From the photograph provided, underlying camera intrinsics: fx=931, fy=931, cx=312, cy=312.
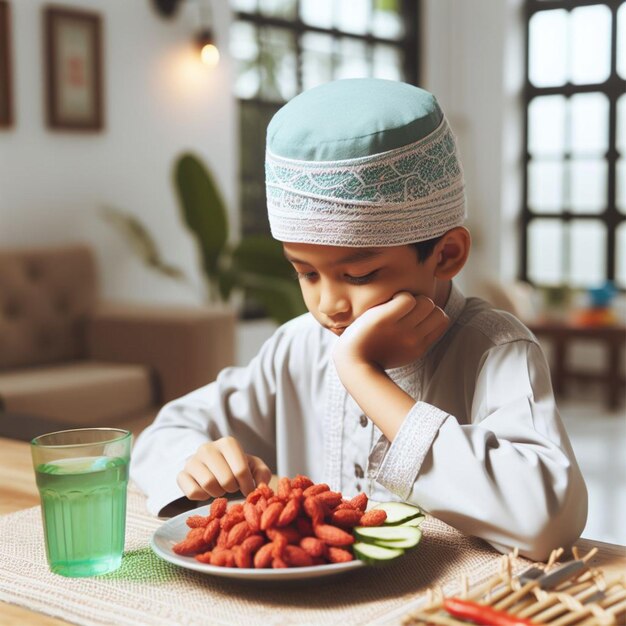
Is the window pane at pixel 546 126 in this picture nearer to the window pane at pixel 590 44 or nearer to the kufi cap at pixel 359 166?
the window pane at pixel 590 44

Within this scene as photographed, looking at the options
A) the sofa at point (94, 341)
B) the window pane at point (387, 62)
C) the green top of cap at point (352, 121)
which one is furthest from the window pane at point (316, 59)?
the green top of cap at point (352, 121)

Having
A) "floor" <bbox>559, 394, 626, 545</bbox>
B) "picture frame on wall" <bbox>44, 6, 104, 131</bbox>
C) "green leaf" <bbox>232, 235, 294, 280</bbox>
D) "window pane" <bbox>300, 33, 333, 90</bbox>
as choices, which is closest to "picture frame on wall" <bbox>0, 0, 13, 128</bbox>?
Answer: "picture frame on wall" <bbox>44, 6, 104, 131</bbox>

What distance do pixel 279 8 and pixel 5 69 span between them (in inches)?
87.4

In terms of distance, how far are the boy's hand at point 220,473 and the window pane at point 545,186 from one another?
647cm

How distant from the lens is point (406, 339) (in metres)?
1.09

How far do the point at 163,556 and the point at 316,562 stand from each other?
14 cm

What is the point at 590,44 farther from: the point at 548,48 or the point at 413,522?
the point at 413,522

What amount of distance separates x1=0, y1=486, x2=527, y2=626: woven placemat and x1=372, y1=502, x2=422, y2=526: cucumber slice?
0.13 feet

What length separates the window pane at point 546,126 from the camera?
7.11m

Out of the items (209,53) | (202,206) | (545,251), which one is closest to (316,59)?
(209,53)

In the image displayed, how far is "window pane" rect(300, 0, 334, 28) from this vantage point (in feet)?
20.2

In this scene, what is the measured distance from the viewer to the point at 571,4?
6953mm

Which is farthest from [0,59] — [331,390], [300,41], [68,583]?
[68,583]

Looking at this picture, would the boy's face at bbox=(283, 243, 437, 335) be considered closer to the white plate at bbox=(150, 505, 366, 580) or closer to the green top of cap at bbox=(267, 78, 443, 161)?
the green top of cap at bbox=(267, 78, 443, 161)
